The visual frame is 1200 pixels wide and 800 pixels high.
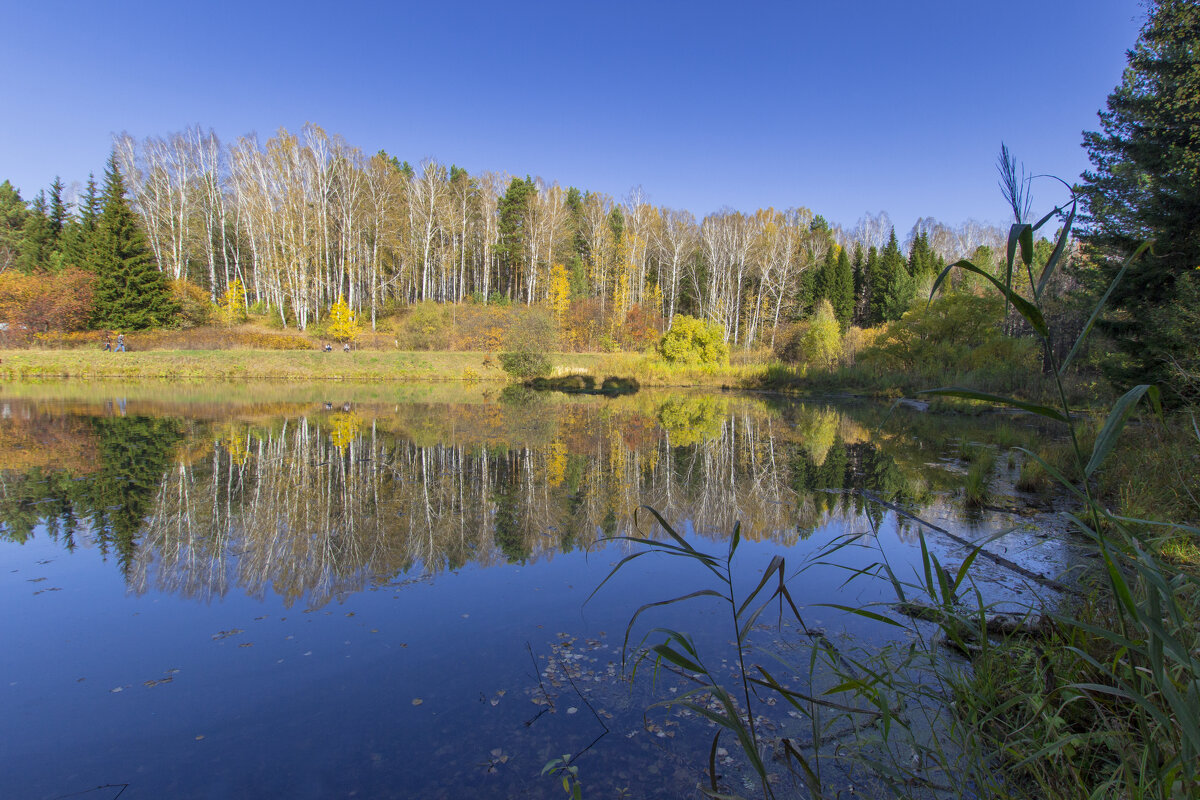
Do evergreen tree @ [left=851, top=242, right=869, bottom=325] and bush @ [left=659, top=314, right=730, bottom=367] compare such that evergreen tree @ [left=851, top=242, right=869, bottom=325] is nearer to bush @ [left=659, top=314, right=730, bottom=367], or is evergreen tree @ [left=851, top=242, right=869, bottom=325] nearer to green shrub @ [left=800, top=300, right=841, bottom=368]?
green shrub @ [left=800, top=300, right=841, bottom=368]

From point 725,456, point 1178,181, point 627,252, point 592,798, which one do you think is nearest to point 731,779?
point 592,798

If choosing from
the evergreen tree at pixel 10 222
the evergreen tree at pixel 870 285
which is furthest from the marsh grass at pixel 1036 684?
the evergreen tree at pixel 10 222

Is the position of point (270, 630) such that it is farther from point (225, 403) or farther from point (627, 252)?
Answer: point (627, 252)

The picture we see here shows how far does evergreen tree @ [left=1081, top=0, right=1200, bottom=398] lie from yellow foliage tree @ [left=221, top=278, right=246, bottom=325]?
3799cm

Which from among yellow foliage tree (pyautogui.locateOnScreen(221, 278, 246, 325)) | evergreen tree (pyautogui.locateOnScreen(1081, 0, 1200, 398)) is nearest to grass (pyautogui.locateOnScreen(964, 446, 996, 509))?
evergreen tree (pyautogui.locateOnScreen(1081, 0, 1200, 398))

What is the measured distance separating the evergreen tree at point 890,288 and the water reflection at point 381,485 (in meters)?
25.4

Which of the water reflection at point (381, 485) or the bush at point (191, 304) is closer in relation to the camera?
the water reflection at point (381, 485)

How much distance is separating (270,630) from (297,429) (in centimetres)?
962

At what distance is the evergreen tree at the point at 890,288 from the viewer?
36.7m

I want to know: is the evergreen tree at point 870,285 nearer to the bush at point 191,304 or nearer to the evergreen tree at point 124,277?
the bush at point 191,304

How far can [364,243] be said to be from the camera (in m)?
36.8

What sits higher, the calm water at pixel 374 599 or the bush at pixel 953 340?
the bush at pixel 953 340

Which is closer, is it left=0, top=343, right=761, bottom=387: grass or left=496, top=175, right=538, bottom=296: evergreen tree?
left=0, top=343, right=761, bottom=387: grass

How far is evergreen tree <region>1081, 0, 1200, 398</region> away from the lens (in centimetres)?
724
